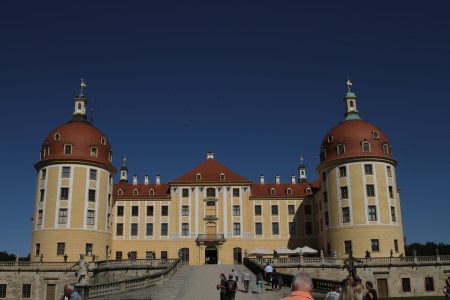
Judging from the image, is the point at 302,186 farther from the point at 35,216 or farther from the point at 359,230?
the point at 35,216

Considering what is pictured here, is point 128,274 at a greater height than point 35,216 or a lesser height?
lesser

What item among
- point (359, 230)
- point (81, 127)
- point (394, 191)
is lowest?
point (359, 230)

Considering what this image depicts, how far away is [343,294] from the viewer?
6469mm

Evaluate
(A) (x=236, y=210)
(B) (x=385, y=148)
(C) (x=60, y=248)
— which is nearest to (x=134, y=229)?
(C) (x=60, y=248)

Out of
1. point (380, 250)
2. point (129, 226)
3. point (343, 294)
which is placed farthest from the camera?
point (129, 226)

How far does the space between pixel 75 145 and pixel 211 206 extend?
17.5 m

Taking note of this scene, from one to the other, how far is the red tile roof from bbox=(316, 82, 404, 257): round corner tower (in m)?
11.0

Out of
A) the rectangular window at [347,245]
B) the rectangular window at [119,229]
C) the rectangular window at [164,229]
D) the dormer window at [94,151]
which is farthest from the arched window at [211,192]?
the rectangular window at [347,245]

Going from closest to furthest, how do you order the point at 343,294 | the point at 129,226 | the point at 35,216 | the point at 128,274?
the point at 343,294
the point at 128,274
the point at 35,216
the point at 129,226

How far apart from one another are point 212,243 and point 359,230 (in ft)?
58.3

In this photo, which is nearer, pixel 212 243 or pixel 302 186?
pixel 212 243

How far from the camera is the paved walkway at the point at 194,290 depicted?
26472 millimetres

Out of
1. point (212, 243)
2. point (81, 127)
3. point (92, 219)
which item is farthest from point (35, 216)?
point (212, 243)

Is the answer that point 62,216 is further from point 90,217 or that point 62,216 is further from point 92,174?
point 92,174
